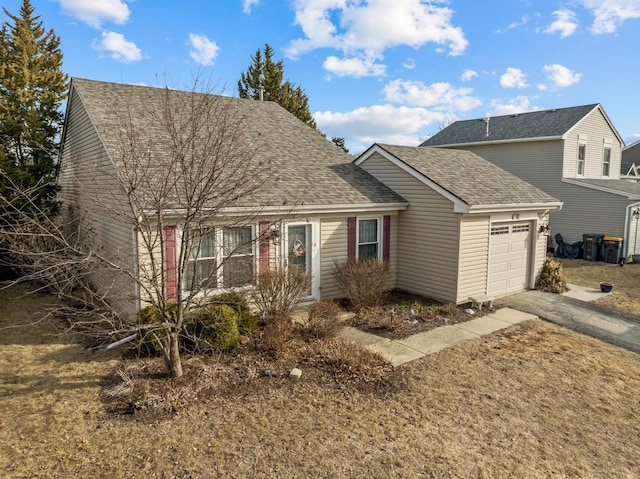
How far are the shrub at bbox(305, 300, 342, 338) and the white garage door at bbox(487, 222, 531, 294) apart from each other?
5.53 metres

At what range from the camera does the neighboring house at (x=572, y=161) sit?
1922 centimetres

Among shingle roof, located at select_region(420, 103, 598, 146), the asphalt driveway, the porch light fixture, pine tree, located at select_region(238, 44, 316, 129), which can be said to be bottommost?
the asphalt driveway

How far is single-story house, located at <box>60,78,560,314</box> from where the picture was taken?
9445 millimetres

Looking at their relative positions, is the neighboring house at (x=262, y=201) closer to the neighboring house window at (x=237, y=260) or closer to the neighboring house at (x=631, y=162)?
the neighboring house window at (x=237, y=260)

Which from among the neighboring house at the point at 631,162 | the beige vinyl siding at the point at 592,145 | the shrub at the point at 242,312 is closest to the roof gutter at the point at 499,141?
the beige vinyl siding at the point at 592,145

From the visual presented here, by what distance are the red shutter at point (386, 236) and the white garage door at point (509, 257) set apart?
2.82 m

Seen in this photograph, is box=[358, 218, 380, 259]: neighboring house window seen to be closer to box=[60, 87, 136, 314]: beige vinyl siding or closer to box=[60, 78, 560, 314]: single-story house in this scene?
box=[60, 78, 560, 314]: single-story house

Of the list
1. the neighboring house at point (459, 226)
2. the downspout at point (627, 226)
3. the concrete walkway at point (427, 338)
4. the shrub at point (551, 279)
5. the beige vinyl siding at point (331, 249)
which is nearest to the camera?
the concrete walkway at point (427, 338)

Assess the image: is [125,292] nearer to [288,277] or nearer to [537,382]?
[288,277]

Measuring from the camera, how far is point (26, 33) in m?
12.8

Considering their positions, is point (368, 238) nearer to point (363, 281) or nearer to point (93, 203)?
point (363, 281)

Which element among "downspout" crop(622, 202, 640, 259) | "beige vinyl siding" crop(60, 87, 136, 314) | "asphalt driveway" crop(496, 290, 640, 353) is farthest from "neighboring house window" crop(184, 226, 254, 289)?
"downspout" crop(622, 202, 640, 259)

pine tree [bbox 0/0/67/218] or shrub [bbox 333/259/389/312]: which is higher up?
pine tree [bbox 0/0/67/218]

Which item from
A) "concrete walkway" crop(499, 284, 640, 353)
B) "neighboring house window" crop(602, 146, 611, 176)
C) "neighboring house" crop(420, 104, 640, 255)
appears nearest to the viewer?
"concrete walkway" crop(499, 284, 640, 353)
